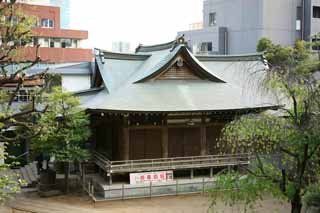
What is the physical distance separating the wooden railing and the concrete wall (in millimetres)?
10772

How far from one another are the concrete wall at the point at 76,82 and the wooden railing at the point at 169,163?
10.8 m

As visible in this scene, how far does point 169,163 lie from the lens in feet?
63.7

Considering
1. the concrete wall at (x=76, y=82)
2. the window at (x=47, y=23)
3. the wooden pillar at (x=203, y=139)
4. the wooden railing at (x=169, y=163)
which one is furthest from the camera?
the window at (x=47, y=23)

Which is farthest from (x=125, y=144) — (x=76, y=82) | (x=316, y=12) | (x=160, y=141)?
(x=316, y=12)

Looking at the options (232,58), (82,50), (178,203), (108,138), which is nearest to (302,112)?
(178,203)

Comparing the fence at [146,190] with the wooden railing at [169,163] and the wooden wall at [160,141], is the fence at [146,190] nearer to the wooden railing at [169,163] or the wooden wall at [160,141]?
the wooden railing at [169,163]

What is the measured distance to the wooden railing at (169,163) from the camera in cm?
1864

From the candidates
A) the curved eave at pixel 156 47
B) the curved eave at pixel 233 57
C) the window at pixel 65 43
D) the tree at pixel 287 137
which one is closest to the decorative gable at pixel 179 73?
the curved eave at pixel 156 47

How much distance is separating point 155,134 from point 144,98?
1841 mm

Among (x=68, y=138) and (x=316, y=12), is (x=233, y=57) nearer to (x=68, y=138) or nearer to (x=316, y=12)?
(x=68, y=138)

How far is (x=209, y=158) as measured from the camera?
20.2m

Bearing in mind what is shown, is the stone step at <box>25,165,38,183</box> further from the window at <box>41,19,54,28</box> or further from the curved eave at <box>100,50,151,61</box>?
the window at <box>41,19,54,28</box>

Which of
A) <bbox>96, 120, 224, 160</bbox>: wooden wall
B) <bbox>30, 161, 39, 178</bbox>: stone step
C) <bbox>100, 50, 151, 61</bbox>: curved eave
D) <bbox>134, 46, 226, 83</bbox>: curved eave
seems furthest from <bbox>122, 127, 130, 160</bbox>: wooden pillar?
<bbox>30, 161, 39, 178</bbox>: stone step

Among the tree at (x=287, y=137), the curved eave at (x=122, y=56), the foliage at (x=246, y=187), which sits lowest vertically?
the foliage at (x=246, y=187)
